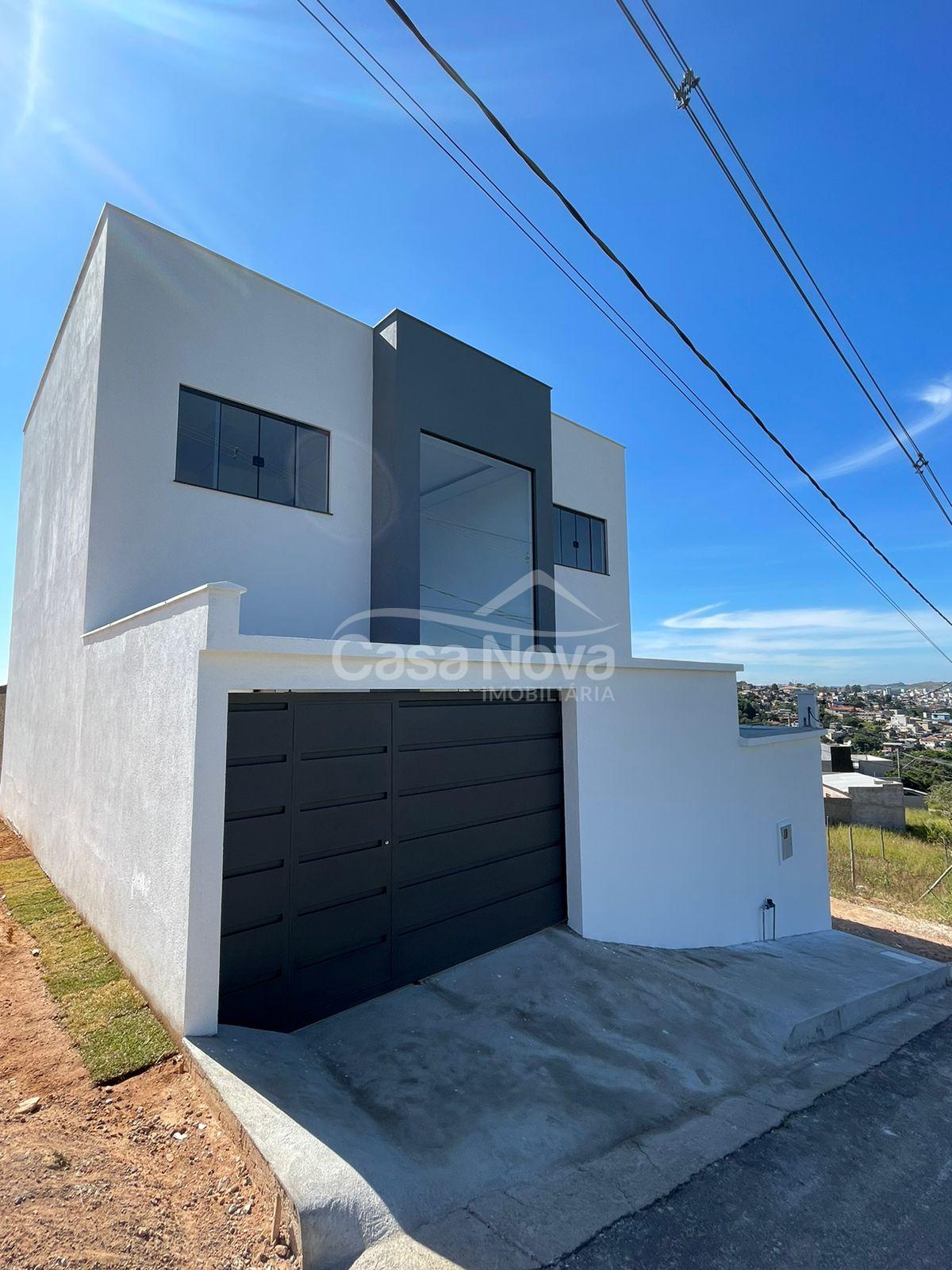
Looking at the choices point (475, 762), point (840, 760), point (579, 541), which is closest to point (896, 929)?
point (579, 541)

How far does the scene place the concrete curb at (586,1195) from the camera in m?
2.59

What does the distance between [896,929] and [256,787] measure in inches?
536

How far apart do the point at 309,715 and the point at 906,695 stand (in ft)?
177

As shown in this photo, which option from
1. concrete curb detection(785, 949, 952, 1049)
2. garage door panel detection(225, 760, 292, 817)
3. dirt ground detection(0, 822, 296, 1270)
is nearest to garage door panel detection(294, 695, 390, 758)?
garage door panel detection(225, 760, 292, 817)

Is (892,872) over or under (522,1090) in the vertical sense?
under

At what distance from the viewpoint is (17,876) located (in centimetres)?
727

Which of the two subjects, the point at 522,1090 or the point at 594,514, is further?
the point at 594,514

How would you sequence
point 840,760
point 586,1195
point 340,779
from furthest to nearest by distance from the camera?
1. point 840,760
2. point 340,779
3. point 586,1195

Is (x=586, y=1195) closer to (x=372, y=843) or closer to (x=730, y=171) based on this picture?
(x=372, y=843)

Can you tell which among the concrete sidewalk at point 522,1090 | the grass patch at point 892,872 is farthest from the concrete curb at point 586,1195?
the grass patch at point 892,872

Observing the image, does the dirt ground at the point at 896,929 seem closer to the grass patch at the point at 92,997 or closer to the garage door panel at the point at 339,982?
the garage door panel at the point at 339,982

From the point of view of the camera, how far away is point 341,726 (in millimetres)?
4727

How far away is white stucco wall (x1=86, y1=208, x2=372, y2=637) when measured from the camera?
645 cm

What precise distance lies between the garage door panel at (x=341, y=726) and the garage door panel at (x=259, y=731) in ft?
0.29
